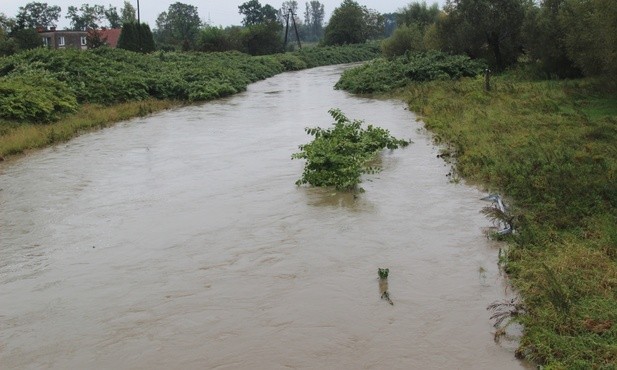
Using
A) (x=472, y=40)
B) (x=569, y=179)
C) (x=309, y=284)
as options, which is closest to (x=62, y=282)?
(x=309, y=284)

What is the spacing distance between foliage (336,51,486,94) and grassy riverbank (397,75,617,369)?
9.66 metres

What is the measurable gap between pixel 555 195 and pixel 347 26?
67260mm

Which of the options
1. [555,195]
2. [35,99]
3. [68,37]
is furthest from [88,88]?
[68,37]

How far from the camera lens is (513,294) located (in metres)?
7.42

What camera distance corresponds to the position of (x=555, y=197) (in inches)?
389

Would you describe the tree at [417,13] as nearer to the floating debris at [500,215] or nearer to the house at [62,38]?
the house at [62,38]

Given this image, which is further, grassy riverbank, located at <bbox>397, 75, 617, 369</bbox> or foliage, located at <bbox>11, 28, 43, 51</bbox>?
foliage, located at <bbox>11, 28, 43, 51</bbox>

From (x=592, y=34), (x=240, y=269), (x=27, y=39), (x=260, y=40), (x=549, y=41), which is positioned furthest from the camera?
(x=260, y=40)

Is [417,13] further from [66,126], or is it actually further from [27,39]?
[66,126]

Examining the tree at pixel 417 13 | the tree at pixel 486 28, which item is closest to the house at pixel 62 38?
the tree at pixel 417 13

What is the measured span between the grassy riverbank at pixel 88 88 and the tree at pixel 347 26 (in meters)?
34.5

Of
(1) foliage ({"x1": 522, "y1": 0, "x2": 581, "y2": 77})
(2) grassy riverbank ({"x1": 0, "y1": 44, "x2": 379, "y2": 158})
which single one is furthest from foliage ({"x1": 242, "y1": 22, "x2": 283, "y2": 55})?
(1) foliage ({"x1": 522, "y1": 0, "x2": 581, "y2": 77})

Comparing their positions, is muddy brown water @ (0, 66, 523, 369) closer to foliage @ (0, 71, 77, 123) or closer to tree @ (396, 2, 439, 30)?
foliage @ (0, 71, 77, 123)

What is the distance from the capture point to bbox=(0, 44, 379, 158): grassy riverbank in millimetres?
20234
